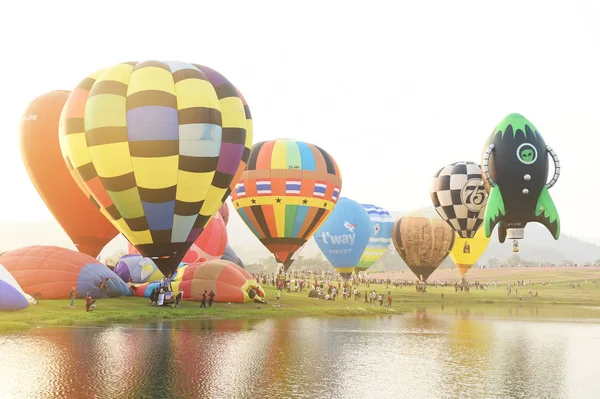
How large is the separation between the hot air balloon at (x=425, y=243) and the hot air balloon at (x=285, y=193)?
23603mm

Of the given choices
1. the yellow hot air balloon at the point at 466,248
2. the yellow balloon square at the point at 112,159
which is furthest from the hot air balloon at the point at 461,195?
the yellow balloon square at the point at 112,159

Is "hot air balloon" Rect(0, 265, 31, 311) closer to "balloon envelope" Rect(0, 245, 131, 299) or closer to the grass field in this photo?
the grass field

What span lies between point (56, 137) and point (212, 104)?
1468 cm

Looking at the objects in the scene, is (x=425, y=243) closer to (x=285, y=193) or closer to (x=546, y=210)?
(x=285, y=193)

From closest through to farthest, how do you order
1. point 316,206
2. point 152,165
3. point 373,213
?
point 152,165
point 316,206
point 373,213

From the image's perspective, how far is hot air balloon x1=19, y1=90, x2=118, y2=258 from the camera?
40.8 metres

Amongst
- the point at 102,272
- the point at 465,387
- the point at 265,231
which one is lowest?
the point at 465,387

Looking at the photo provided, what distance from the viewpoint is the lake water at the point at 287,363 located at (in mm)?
14414

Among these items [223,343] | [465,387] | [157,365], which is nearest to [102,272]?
[223,343]

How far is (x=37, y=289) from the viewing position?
32.0 meters

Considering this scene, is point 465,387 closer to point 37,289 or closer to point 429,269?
point 37,289

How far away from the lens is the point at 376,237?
272 ft

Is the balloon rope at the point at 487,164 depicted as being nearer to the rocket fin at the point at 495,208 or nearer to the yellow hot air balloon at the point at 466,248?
the rocket fin at the point at 495,208

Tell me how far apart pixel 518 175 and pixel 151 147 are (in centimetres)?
2116
